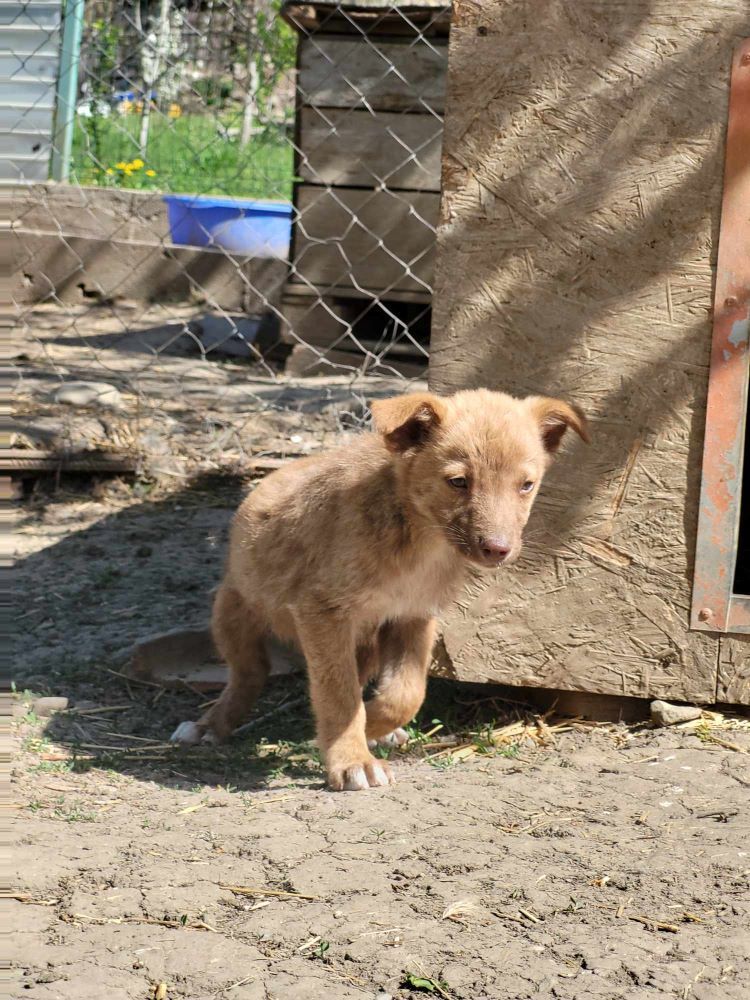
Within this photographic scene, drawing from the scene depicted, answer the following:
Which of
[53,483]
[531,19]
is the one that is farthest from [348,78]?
[531,19]

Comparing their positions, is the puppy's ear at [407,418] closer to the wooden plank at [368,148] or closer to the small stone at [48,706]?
the small stone at [48,706]

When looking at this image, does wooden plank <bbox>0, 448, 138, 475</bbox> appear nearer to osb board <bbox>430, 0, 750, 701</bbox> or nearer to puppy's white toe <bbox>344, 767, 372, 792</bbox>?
osb board <bbox>430, 0, 750, 701</bbox>

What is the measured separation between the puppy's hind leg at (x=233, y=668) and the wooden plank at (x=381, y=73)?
380 cm

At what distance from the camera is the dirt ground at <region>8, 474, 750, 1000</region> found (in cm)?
271

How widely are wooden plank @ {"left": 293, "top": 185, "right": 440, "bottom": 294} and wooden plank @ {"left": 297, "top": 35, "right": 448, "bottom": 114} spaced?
1.76 ft

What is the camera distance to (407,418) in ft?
12.1

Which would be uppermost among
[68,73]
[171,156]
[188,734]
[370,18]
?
[370,18]

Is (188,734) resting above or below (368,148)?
below

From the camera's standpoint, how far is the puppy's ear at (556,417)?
3.81 meters

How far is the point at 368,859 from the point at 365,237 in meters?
5.09

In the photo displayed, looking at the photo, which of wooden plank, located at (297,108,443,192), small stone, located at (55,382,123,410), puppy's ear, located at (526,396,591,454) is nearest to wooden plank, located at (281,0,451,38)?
wooden plank, located at (297,108,443,192)

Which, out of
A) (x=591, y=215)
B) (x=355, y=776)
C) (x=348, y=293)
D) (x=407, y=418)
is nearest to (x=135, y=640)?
(x=355, y=776)

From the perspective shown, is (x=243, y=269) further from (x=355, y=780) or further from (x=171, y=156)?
(x=355, y=780)

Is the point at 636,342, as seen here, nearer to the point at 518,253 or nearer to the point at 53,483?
the point at 518,253
